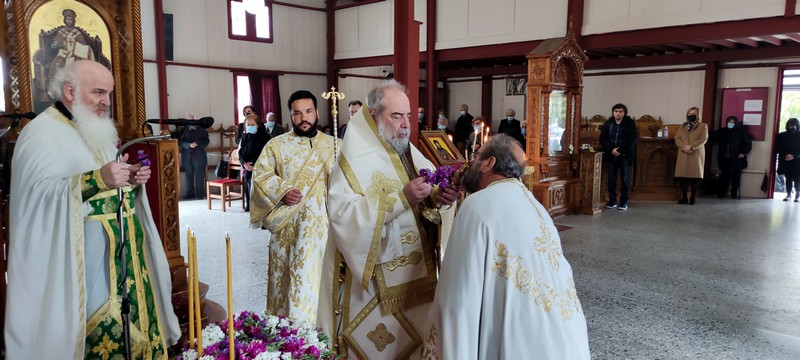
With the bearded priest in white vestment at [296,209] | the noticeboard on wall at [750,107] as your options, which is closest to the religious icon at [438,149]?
the bearded priest in white vestment at [296,209]

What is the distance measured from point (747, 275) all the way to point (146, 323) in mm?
5268

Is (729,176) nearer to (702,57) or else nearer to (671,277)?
(702,57)

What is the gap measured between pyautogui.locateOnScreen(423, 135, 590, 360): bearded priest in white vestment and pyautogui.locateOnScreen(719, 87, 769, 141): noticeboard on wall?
10955mm

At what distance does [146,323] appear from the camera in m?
2.40

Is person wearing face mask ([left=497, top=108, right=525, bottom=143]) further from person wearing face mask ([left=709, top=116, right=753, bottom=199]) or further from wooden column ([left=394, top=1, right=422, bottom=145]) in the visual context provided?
wooden column ([left=394, top=1, right=422, bottom=145])

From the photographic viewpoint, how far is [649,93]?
12633mm

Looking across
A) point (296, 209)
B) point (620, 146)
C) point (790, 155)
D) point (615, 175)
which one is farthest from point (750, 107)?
point (296, 209)

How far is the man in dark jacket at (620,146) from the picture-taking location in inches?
355

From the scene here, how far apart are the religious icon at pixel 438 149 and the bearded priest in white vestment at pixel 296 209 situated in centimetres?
194

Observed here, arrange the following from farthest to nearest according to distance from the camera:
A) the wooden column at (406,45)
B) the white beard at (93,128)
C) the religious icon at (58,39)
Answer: the wooden column at (406,45) → the religious icon at (58,39) → the white beard at (93,128)

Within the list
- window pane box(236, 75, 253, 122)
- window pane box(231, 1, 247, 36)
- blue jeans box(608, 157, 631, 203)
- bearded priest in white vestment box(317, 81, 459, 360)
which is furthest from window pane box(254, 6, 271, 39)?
bearded priest in white vestment box(317, 81, 459, 360)

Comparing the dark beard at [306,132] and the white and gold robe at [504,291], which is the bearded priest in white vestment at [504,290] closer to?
the white and gold robe at [504,291]

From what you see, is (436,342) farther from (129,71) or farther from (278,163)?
(129,71)

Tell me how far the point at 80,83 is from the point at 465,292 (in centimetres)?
170
